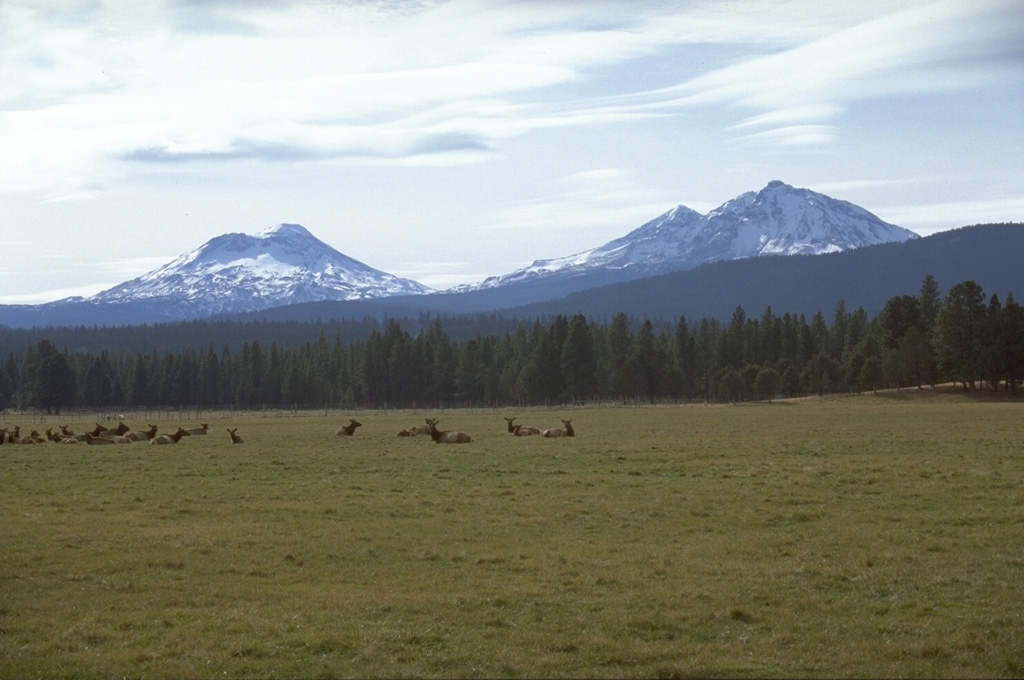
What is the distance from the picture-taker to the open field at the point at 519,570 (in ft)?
36.1

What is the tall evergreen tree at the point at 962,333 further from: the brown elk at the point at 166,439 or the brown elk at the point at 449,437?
the brown elk at the point at 166,439

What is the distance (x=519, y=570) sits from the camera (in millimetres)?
15555

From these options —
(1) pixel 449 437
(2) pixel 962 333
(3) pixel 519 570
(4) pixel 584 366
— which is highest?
(2) pixel 962 333

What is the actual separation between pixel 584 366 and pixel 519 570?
10620 centimetres

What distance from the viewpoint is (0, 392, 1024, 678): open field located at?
11008 mm

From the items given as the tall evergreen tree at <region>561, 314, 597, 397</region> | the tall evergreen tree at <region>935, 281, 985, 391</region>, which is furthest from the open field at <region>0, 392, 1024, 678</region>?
the tall evergreen tree at <region>561, 314, 597, 397</region>

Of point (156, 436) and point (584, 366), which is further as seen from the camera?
point (584, 366)

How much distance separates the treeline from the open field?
244 feet

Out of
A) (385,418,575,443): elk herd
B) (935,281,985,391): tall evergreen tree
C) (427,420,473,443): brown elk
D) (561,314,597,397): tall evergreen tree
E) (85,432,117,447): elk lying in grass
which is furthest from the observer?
(561,314,597,397): tall evergreen tree

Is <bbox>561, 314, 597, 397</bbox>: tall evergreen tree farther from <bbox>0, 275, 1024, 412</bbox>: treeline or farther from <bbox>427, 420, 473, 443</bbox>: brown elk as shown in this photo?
<bbox>427, 420, 473, 443</bbox>: brown elk

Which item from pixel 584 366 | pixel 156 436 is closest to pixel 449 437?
pixel 156 436

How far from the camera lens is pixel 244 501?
2339cm

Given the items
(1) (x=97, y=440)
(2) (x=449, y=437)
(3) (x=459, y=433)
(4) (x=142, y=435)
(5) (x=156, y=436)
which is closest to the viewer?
(3) (x=459, y=433)

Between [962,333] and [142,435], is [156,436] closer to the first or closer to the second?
[142,435]
